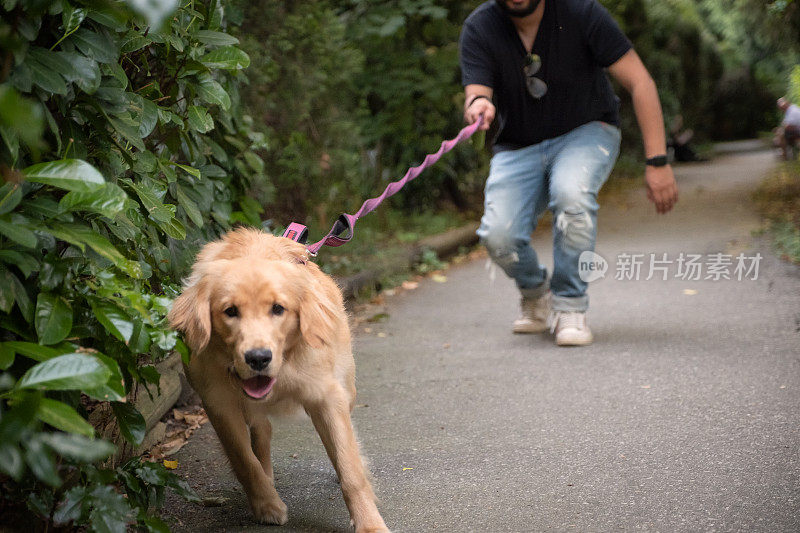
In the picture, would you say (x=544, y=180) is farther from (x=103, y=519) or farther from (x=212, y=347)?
(x=103, y=519)

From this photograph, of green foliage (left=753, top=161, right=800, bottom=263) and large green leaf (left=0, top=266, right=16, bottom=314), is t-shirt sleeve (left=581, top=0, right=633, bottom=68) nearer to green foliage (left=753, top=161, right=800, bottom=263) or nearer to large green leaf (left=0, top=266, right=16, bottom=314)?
green foliage (left=753, top=161, right=800, bottom=263)

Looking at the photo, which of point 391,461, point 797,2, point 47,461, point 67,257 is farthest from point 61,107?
point 797,2

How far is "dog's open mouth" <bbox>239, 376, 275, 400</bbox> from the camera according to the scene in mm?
2645

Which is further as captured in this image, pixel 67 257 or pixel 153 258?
pixel 153 258

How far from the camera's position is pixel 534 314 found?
18.1 ft

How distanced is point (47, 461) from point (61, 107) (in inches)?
42.4

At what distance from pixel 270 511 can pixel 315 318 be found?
2.39 feet

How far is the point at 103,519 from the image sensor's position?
2.08m

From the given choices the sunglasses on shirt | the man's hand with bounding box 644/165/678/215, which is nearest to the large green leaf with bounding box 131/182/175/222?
the sunglasses on shirt

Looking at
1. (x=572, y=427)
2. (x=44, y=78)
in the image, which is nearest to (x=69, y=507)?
(x=44, y=78)

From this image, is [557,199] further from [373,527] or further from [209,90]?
[373,527]

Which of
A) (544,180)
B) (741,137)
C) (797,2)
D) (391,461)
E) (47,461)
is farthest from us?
(741,137)

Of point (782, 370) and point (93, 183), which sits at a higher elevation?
point (93, 183)

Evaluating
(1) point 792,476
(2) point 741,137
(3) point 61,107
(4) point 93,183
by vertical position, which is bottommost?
(2) point 741,137
